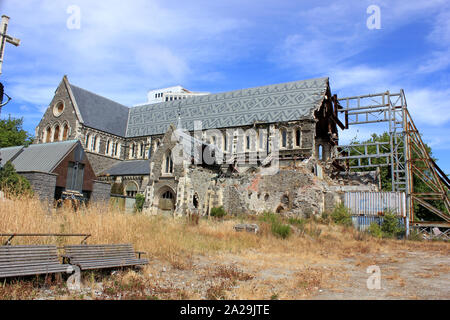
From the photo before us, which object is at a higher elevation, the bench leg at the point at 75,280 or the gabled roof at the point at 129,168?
the gabled roof at the point at 129,168

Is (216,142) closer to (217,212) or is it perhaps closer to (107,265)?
(217,212)

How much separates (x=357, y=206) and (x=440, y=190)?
18.7ft

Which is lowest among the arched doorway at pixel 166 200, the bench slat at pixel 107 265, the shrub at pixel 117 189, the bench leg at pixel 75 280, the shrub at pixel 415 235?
the bench leg at pixel 75 280

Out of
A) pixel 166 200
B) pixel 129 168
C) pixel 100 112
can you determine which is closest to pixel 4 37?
pixel 166 200

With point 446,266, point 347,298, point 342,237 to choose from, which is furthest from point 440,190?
point 347,298

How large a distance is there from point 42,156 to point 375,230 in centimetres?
1926

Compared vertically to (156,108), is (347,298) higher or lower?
lower

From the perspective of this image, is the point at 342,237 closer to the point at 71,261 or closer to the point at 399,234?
the point at 399,234

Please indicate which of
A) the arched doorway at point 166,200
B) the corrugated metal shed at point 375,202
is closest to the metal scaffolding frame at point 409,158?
the corrugated metal shed at point 375,202

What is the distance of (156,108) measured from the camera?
140ft

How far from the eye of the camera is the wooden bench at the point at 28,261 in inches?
241

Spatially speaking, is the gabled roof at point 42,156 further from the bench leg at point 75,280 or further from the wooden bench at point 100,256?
the bench leg at point 75,280

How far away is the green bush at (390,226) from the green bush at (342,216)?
2.01 metres
